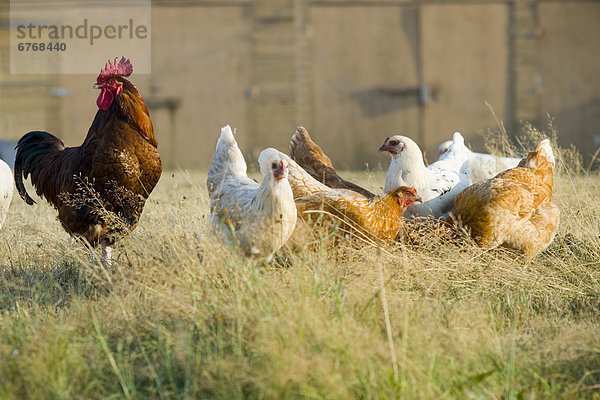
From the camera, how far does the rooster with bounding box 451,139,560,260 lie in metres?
4.16

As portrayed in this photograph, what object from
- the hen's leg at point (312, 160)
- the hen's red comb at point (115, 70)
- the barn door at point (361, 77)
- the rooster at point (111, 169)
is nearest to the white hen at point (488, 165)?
the hen's leg at point (312, 160)

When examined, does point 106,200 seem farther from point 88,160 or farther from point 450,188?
point 450,188

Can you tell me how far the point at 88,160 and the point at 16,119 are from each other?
925 centimetres

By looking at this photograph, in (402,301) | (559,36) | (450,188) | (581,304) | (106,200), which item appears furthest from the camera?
(559,36)

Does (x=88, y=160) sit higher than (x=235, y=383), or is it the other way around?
(x=88, y=160)

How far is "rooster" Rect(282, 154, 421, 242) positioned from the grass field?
0.86 ft

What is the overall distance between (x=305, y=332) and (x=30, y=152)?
332 cm

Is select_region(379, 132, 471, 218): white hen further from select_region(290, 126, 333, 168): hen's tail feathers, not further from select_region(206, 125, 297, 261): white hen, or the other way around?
select_region(206, 125, 297, 261): white hen

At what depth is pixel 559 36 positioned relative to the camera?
39.5ft

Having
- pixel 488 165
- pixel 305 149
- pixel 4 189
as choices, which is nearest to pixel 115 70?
pixel 4 189

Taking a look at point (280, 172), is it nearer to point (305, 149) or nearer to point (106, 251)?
point (106, 251)

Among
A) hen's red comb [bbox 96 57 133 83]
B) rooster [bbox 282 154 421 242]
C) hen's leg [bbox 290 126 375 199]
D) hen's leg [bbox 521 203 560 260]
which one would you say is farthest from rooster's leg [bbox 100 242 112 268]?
hen's leg [bbox 521 203 560 260]

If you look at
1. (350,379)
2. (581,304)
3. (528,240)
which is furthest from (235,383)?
(528,240)

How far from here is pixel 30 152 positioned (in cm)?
490
